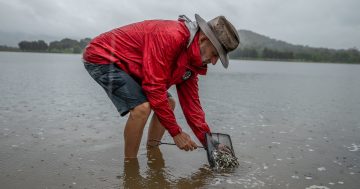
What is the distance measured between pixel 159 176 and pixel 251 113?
16.7 feet

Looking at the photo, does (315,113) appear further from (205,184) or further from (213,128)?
(205,184)

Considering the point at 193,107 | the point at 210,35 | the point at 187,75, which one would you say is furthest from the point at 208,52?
the point at 193,107

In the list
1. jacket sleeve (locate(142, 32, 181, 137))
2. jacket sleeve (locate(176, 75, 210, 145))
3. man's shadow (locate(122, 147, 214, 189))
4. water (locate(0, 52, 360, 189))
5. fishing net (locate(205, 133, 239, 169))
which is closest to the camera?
jacket sleeve (locate(142, 32, 181, 137))

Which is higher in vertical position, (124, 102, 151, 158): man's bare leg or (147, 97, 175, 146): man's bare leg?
(124, 102, 151, 158): man's bare leg

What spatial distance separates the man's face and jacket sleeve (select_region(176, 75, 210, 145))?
0.61 m

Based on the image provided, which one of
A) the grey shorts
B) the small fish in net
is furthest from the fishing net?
the grey shorts

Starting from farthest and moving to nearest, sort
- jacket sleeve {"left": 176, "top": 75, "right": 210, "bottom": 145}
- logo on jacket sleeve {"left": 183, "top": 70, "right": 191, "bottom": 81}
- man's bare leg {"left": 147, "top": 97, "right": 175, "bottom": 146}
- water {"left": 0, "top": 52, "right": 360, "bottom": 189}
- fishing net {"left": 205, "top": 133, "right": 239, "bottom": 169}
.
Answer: man's bare leg {"left": 147, "top": 97, "right": 175, "bottom": 146}, jacket sleeve {"left": 176, "top": 75, "right": 210, "bottom": 145}, fishing net {"left": 205, "top": 133, "right": 239, "bottom": 169}, logo on jacket sleeve {"left": 183, "top": 70, "right": 191, "bottom": 81}, water {"left": 0, "top": 52, "right": 360, "bottom": 189}

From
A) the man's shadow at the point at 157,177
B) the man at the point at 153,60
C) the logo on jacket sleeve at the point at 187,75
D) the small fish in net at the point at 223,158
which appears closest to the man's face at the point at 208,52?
the man at the point at 153,60

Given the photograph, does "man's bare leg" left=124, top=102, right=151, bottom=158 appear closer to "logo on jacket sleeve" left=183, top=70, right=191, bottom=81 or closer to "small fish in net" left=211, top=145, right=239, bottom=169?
"logo on jacket sleeve" left=183, top=70, right=191, bottom=81

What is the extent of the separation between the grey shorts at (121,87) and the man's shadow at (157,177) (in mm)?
653

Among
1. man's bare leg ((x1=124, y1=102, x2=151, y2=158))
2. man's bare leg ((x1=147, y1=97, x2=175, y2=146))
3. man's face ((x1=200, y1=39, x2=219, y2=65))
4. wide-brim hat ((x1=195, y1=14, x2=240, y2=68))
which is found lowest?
man's bare leg ((x1=147, y1=97, x2=175, y2=146))

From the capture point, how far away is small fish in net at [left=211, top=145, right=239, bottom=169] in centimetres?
436

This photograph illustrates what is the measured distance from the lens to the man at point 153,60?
3756mm

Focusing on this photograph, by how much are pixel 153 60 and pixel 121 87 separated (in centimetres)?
54
